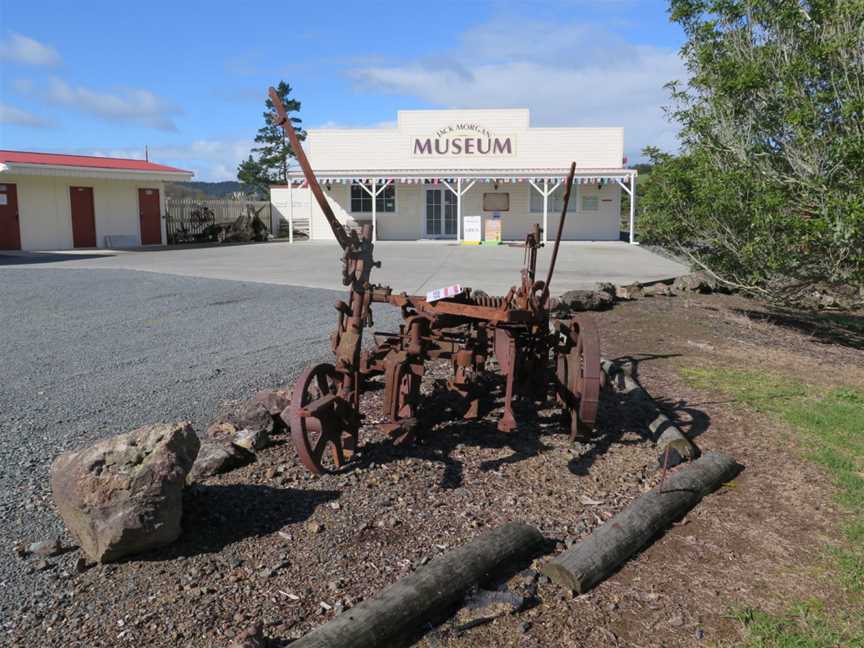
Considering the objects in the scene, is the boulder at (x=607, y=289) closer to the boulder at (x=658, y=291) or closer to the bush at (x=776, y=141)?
the boulder at (x=658, y=291)

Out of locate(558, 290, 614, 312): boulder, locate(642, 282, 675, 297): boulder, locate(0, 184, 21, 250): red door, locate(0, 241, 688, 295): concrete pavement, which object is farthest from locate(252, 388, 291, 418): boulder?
locate(0, 184, 21, 250): red door

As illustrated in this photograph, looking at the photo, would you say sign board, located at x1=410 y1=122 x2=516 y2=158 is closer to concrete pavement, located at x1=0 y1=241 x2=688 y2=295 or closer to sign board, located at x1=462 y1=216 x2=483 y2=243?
sign board, located at x1=462 y1=216 x2=483 y2=243

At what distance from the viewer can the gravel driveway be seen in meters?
4.57

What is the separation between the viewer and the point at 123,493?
136 inches

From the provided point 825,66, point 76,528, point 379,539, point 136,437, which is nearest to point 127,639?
point 76,528

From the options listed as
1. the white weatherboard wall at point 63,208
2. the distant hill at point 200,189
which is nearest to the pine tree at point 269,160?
the distant hill at point 200,189

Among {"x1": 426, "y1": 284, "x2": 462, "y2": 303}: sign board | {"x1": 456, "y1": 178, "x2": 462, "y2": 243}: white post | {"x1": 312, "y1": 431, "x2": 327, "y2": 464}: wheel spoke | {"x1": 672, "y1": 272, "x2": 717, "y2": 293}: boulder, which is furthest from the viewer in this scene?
{"x1": 456, "y1": 178, "x2": 462, "y2": 243}: white post

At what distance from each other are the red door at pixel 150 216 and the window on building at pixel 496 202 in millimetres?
13005

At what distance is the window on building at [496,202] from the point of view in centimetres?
3184

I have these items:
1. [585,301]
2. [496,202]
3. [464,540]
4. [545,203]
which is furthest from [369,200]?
[464,540]

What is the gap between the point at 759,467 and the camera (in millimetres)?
5164

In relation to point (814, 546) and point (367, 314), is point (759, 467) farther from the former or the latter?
point (367, 314)

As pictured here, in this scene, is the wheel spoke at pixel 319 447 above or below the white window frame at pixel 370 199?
below

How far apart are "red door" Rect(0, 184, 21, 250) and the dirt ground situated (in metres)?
22.1
